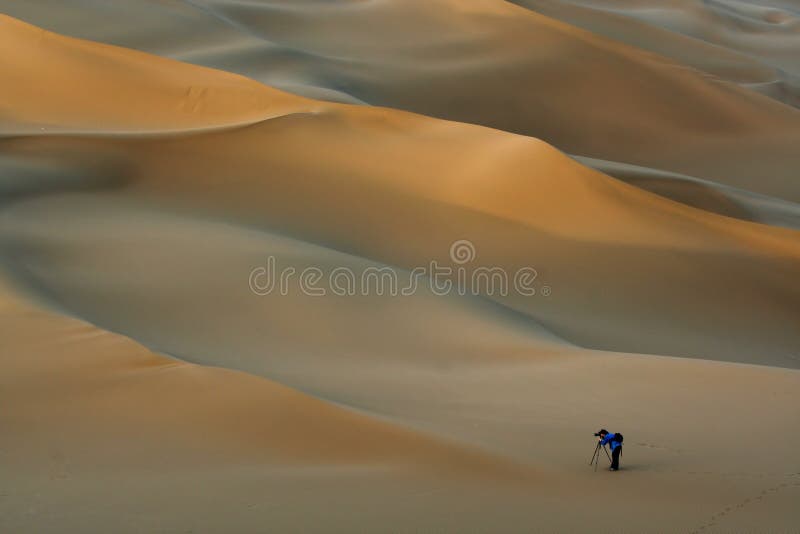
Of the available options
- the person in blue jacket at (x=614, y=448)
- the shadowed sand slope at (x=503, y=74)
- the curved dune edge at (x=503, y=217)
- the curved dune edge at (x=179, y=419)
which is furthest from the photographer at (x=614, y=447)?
the shadowed sand slope at (x=503, y=74)

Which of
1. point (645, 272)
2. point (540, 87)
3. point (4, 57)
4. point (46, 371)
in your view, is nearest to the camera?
point (46, 371)

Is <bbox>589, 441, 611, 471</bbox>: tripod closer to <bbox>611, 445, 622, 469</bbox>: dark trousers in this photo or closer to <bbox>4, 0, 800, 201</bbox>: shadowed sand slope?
<bbox>611, 445, 622, 469</bbox>: dark trousers

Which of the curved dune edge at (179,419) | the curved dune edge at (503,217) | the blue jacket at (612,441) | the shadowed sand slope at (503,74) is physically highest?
the shadowed sand slope at (503,74)

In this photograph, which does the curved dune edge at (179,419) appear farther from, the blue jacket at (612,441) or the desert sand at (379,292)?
the blue jacket at (612,441)

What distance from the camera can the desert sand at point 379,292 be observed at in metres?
4.13

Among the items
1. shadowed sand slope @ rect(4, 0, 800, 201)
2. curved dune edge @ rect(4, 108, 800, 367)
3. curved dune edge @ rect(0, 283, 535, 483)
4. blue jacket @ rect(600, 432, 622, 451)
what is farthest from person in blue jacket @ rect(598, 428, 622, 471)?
shadowed sand slope @ rect(4, 0, 800, 201)

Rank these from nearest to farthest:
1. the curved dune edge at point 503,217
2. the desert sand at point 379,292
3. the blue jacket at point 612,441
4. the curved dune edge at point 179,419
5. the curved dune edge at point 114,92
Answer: the desert sand at point 379,292 → the curved dune edge at point 179,419 → the blue jacket at point 612,441 → the curved dune edge at point 503,217 → the curved dune edge at point 114,92

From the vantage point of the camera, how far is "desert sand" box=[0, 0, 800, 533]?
163 inches

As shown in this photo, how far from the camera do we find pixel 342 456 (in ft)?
14.0

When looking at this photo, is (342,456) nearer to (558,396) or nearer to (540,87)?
(558,396)

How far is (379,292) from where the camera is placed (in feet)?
23.7

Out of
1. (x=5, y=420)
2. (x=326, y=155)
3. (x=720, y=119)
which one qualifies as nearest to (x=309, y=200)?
(x=326, y=155)

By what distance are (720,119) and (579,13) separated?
691cm

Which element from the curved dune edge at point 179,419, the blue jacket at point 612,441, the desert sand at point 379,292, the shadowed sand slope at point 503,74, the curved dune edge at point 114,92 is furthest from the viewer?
the shadowed sand slope at point 503,74
